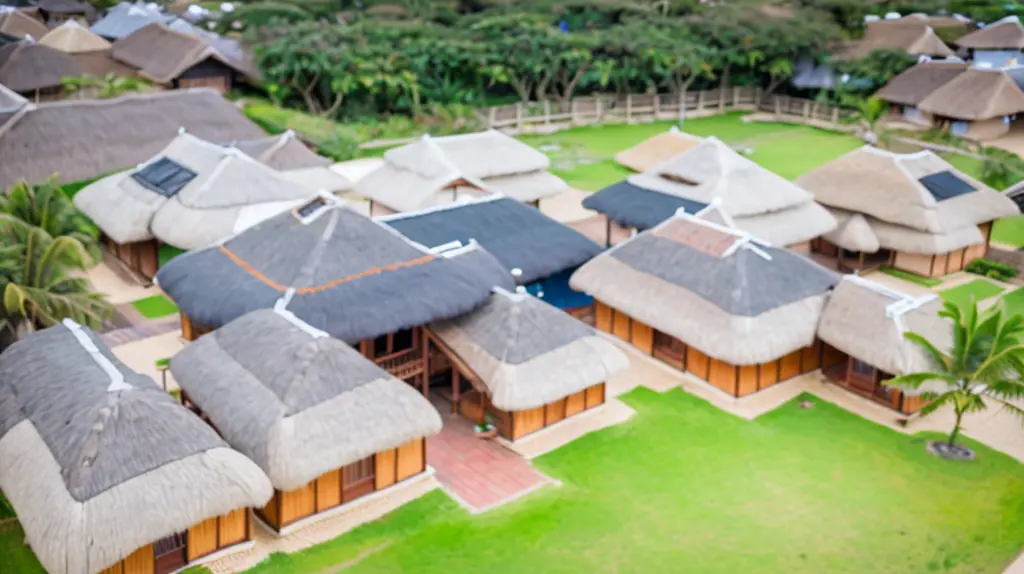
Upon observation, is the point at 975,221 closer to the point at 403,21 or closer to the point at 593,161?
the point at 593,161

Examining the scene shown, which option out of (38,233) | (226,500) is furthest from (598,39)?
(226,500)

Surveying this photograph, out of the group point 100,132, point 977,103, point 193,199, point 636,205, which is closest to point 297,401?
point 193,199

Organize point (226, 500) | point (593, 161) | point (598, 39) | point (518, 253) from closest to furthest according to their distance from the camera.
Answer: point (226, 500), point (518, 253), point (593, 161), point (598, 39)

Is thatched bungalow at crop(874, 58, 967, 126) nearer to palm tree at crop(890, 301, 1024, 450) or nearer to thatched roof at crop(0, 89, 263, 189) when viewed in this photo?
palm tree at crop(890, 301, 1024, 450)

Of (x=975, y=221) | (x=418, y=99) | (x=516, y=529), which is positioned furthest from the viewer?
(x=418, y=99)

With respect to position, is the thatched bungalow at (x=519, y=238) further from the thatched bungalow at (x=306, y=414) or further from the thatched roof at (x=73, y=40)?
the thatched roof at (x=73, y=40)

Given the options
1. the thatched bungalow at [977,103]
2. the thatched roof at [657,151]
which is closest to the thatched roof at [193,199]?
the thatched roof at [657,151]

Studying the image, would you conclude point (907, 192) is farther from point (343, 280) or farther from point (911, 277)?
point (343, 280)
